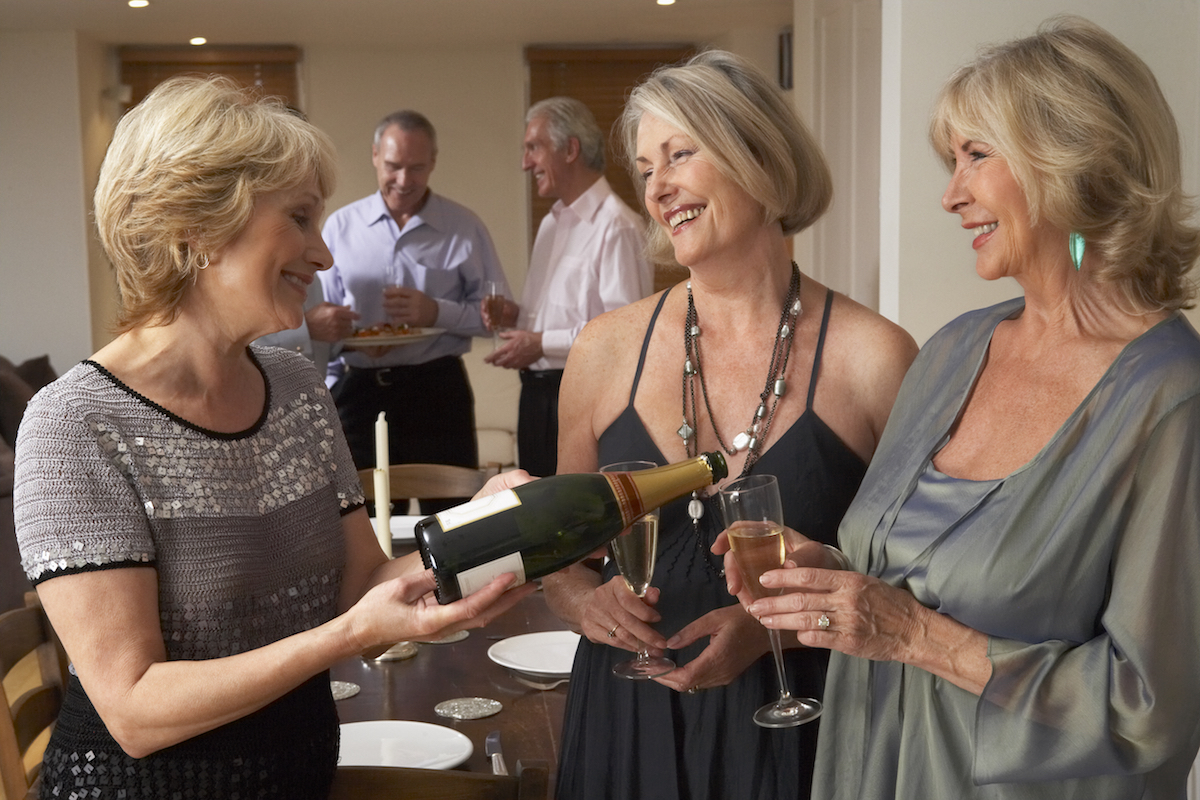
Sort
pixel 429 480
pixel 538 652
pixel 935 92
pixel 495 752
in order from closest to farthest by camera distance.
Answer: pixel 495 752
pixel 538 652
pixel 935 92
pixel 429 480

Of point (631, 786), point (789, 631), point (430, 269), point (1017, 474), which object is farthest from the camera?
point (430, 269)

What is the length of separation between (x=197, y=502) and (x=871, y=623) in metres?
0.78

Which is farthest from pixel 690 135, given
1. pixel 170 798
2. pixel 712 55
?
pixel 170 798

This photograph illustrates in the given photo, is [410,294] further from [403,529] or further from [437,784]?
[437,784]

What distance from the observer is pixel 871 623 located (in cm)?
124

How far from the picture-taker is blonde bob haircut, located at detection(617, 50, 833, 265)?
1587mm

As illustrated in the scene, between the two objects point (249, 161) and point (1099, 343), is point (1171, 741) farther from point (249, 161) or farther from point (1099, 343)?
point (249, 161)

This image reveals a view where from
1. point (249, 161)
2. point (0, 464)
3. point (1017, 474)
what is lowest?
point (0, 464)

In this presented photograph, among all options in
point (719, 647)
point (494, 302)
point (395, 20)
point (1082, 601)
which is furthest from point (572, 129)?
point (1082, 601)

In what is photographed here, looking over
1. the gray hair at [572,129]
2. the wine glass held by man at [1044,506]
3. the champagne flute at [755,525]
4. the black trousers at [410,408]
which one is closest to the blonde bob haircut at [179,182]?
the champagne flute at [755,525]

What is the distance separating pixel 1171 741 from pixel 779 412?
0.65 m

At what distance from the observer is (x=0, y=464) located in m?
5.18

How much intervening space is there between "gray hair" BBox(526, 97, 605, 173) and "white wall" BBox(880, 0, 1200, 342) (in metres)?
1.84

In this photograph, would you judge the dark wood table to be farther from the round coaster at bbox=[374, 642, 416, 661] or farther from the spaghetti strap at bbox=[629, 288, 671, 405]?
the spaghetti strap at bbox=[629, 288, 671, 405]
